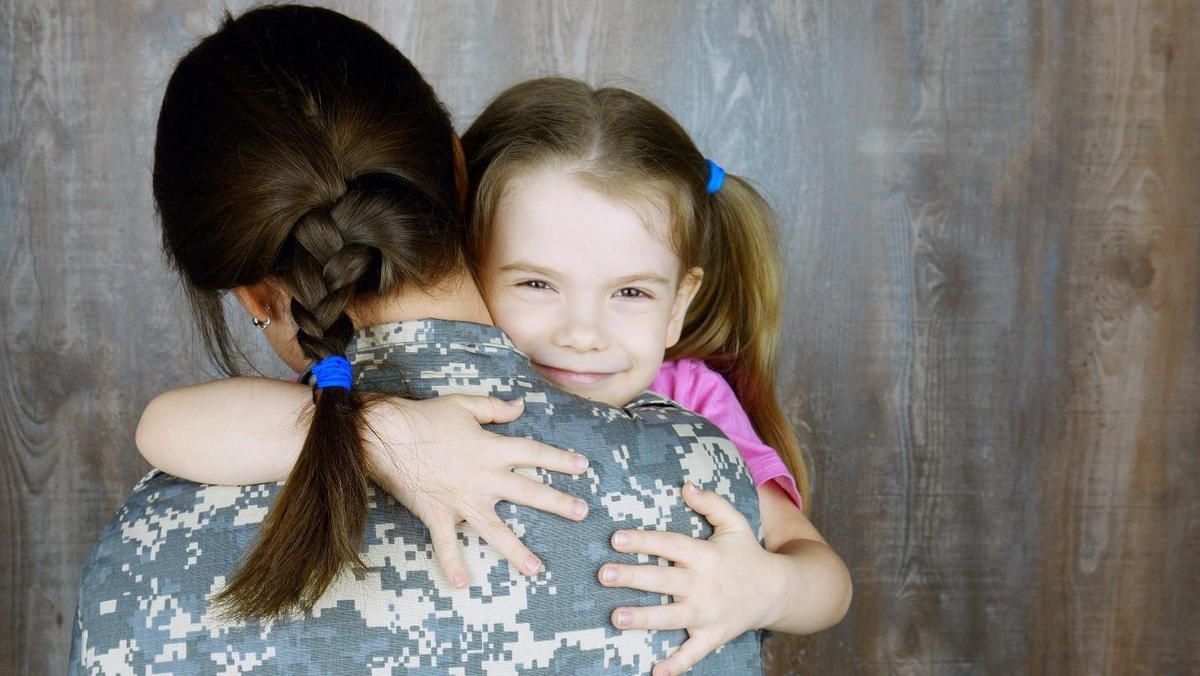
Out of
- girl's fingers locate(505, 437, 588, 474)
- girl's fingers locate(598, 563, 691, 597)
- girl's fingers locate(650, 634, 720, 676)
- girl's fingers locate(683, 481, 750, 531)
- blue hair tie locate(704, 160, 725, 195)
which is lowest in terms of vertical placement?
girl's fingers locate(650, 634, 720, 676)

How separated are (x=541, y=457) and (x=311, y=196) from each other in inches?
10.4

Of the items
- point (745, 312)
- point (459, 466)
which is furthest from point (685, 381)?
→ point (459, 466)

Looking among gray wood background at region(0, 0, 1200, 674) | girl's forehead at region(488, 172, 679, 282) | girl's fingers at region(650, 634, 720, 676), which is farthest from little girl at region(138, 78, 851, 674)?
gray wood background at region(0, 0, 1200, 674)

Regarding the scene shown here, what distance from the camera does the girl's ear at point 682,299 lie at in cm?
145

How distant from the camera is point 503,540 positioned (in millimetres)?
837

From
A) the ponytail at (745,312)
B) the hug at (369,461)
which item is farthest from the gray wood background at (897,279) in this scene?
the hug at (369,461)

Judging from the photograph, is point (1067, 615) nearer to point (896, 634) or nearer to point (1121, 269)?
point (896, 634)

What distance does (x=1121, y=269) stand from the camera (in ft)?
7.72

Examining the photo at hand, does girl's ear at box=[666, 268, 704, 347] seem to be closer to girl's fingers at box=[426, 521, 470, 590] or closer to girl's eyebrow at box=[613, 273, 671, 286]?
girl's eyebrow at box=[613, 273, 671, 286]

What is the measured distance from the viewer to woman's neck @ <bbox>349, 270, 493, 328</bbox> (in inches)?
35.2

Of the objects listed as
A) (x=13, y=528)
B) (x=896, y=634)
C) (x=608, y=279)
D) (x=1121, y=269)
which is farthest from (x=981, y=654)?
(x=13, y=528)

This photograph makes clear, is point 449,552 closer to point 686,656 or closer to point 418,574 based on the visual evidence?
point 418,574

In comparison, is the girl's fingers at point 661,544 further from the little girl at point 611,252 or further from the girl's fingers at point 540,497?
the little girl at point 611,252

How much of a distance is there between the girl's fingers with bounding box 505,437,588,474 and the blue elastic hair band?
0.13 metres
